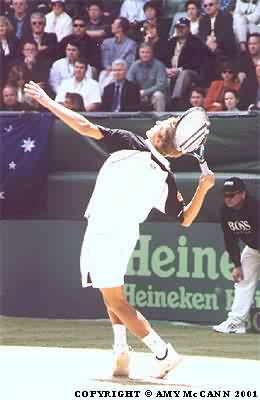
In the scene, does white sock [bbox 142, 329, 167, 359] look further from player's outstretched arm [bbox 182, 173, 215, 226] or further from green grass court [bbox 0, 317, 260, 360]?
green grass court [bbox 0, 317, 260, 360]

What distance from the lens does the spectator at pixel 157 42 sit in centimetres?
1288

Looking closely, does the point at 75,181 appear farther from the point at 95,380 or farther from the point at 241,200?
the point at 95,380

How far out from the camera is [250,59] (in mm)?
12109

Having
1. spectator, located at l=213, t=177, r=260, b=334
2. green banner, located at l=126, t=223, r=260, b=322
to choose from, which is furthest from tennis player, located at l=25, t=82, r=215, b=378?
green banner, located at l=126, t=223, r=260, b=322

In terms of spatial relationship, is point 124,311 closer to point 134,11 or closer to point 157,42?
point 157,42

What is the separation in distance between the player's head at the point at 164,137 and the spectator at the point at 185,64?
5157 mm

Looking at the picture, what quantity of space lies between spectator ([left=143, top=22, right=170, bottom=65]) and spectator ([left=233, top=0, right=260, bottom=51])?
924mm

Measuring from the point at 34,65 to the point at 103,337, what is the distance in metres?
4.53

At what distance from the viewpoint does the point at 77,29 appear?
1343cm

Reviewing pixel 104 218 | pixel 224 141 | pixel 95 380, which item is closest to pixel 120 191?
pixel 104 218

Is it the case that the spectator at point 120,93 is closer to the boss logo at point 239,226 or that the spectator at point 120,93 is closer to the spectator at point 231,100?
the spectator at point 231,100

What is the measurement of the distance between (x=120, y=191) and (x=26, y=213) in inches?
212

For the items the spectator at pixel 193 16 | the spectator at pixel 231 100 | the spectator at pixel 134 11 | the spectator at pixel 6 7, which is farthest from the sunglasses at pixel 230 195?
the spectator at pixel 6 7

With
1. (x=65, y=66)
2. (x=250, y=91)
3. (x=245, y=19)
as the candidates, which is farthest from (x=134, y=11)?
(x=250, y=91)
